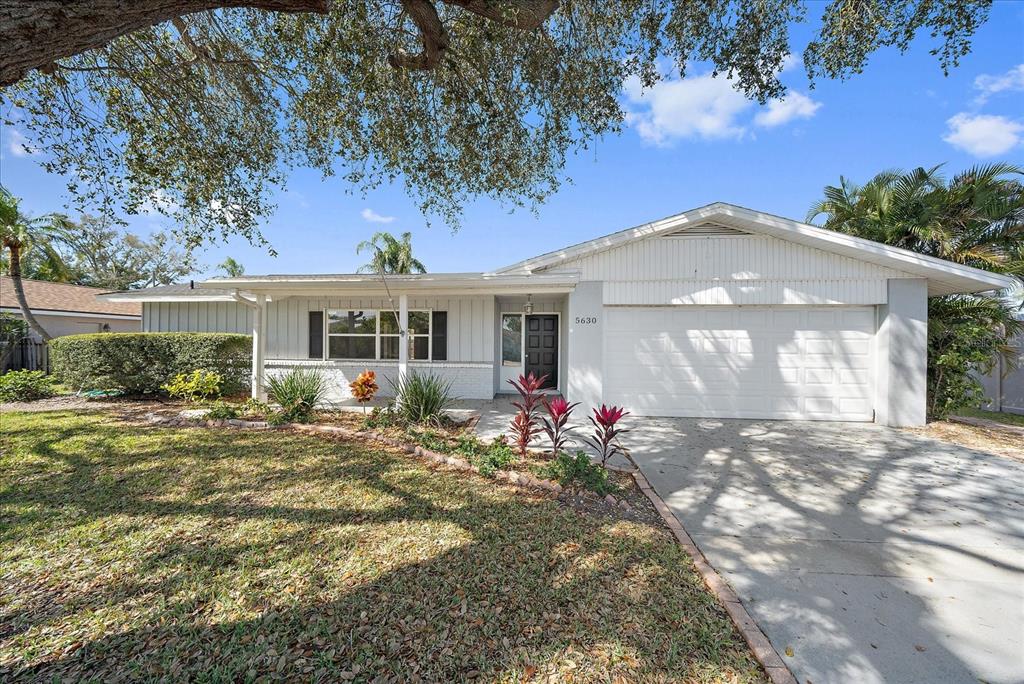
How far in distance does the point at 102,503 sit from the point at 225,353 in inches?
260

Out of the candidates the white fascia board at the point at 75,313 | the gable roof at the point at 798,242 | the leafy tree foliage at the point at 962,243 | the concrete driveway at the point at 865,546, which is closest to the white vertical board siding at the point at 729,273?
the gable roof at the point at 798,242

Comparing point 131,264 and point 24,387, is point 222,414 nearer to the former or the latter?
point 24,387

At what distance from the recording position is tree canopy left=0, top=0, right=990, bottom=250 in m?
5.54

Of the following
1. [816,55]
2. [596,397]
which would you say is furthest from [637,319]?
[816,55]

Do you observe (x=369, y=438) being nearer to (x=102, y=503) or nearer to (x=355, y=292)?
(x=102, y=503)

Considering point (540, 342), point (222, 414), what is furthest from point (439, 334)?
point (222, 414)

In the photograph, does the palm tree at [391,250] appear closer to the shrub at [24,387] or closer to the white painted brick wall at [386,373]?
the white painted brick wall at [386,373]

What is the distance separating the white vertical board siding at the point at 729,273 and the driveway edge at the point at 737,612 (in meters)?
5.12

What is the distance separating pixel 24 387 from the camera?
30.1 ft

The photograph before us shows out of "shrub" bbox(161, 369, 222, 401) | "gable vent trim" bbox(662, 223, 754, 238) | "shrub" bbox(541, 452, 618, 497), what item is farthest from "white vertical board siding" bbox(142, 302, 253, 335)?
"gable vent trim" bbox(662, 223, 754, 238)

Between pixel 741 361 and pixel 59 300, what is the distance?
22399 millimetres

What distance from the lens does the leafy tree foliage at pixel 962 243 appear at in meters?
7.52

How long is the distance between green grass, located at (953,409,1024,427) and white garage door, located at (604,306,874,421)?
3.50 metres

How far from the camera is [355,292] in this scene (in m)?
8.26
